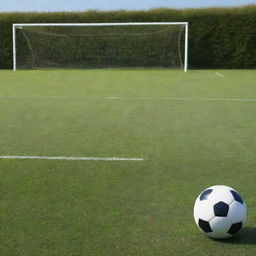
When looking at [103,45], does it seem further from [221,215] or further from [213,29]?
[221,215]

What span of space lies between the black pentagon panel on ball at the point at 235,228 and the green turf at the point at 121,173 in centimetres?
9

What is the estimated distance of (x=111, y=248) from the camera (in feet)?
12.8

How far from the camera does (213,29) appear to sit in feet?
81.7

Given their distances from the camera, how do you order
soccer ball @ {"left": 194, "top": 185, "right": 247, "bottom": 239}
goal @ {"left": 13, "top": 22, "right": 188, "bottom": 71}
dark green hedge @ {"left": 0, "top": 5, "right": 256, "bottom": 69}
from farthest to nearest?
dark green hedge @ {"left": 0, "top": 5, "right": 256, "bottom": 69} < goal @ {"left": 13, "top": 22, "right": 188, "bottom": 71} < soccer ball @ {"left": 194, "top": 185, "right": 247, "bottom": 239}

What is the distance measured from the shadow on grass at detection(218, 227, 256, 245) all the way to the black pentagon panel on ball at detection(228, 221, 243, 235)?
0.08 m

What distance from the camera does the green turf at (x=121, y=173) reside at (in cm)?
404

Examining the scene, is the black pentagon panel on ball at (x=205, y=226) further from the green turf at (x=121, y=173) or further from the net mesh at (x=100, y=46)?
the net mesh at (x=100, y=46)

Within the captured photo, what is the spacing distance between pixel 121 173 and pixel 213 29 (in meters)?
20.1

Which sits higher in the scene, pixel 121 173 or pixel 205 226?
pixel 205 226

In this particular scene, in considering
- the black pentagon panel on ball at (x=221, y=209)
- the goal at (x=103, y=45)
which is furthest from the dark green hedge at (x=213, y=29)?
the black pentagon panel on ball at (x=221, y=209)

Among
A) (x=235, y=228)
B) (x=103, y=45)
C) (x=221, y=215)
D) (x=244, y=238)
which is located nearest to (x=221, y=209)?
(x=221, y=215)

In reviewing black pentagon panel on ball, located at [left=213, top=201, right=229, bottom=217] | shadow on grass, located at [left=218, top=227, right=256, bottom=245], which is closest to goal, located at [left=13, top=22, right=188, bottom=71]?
shadow on grass, located at [left=218, top=227, right=256, bottom=245]

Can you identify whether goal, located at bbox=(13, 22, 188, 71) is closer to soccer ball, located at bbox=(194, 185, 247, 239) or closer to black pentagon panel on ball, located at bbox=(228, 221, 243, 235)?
soccer ball, located at bbox=(194, 185, 247, 239)

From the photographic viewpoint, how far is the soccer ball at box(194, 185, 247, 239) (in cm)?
395
